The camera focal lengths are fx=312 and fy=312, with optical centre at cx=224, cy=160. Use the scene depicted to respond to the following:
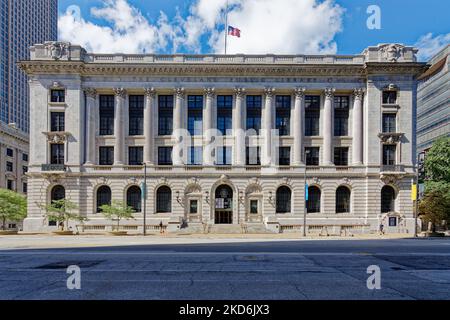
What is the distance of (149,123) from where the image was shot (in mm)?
44406

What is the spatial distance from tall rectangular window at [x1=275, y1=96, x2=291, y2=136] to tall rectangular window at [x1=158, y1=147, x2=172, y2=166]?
16224 millimetres

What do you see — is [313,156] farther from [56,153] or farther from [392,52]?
[56,153]

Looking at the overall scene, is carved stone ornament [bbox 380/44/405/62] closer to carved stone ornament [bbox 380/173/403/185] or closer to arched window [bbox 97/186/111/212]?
carved stone ornament [bbox 380/173/403/185]

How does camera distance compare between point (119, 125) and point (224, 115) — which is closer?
point (119, 125)

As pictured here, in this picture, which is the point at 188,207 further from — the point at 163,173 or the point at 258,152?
the point at 258,152

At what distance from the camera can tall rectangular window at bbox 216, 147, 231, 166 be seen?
147 feet

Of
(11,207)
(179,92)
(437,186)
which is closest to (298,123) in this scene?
A: (179,92)

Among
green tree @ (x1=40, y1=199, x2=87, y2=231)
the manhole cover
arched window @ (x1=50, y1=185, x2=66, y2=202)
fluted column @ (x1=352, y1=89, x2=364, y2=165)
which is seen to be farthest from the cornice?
the manhole cover

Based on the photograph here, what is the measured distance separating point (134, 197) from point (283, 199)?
2111cm

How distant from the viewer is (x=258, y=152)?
148 ft

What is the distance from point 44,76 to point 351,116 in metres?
43.7

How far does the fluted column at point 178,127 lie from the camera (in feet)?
146

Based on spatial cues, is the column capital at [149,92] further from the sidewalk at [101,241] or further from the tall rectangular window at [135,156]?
the sidewalk at [101,241]
